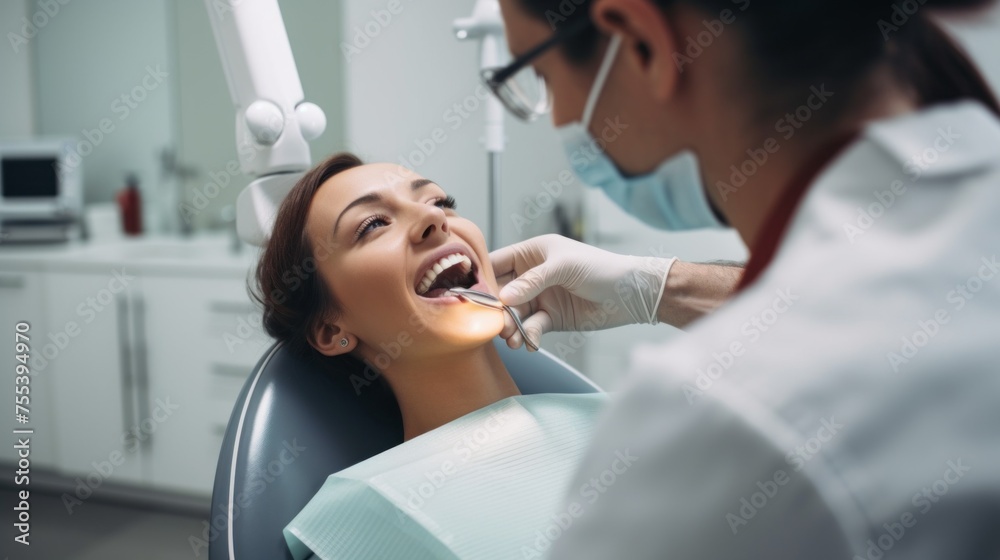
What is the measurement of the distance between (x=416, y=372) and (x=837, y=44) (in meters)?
0.92

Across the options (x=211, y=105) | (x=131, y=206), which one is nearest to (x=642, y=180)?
(x=211, y=105)

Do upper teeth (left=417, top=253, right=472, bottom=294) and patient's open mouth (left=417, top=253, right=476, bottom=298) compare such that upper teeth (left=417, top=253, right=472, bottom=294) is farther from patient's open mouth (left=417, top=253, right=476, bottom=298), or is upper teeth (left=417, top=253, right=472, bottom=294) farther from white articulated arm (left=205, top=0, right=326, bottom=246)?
white articulated arm (left=205, top=0, right=326, bottom=246)

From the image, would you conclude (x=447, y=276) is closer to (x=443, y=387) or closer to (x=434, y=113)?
(x=443, y=387)

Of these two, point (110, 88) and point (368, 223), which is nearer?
point (368, 223)

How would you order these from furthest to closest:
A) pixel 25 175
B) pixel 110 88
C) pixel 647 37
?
1. pixel 110 88
2. pixel 25 175
3. pixel 647 37

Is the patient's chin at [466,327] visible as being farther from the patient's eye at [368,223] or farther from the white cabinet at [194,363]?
the white cabinet at [194,363]

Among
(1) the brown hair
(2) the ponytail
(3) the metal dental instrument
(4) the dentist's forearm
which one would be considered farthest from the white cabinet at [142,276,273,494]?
(2) the ponytail

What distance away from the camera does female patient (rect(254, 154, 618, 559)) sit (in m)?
1.07

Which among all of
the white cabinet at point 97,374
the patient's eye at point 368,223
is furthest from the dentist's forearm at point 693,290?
the white cabinet at point 97,374

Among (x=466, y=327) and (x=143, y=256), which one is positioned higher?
(x=466, y=327)

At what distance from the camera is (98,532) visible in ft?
8.78

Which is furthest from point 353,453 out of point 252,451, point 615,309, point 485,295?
point 615,309

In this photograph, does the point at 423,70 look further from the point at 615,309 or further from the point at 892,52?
the point at 892,52

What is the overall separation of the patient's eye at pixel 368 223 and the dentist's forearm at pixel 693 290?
0.51m
